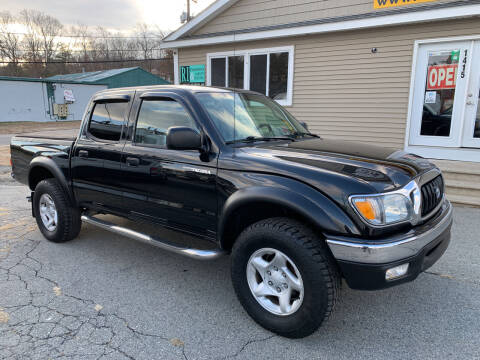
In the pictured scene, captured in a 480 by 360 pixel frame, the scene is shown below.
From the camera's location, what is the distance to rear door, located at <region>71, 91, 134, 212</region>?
3.67 meters

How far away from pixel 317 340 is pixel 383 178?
1262 mm

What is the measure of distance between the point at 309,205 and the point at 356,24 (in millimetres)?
7067

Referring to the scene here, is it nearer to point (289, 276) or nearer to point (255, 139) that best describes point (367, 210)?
point (289, 276)

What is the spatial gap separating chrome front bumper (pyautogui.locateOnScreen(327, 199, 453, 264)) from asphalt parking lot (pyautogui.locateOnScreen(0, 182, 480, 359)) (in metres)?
0.73

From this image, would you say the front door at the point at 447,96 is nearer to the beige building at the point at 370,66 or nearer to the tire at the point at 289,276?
the beige building at the point at 370,66

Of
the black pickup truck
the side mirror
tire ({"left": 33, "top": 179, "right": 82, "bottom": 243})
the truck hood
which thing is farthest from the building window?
the side mirror

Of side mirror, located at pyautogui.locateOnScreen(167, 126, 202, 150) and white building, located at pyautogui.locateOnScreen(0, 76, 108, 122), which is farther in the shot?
white building, located at pyautogui.locateOnScreen(0, 76, 108, 122)

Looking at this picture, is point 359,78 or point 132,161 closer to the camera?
point 132,161

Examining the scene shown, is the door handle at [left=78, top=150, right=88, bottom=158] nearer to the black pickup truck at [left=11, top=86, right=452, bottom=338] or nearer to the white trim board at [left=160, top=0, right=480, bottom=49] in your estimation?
the black pickup truck at [left=11, top=86, right=452, bottom=338]

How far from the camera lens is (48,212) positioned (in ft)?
14.8

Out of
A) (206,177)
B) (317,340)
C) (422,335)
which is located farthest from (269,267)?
(422,335)

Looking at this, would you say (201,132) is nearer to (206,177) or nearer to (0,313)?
(206,177)

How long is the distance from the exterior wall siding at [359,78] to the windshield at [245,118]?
5153 millimetres

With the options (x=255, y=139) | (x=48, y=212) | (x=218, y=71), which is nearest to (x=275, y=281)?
(x=255, y=139)
